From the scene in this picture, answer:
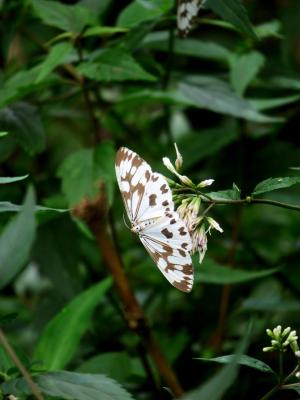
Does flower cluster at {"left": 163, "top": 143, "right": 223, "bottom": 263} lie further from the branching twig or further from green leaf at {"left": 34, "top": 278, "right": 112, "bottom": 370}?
green leaf at {"left": 34, "top": 278, "right": 112, "bottom": 370}

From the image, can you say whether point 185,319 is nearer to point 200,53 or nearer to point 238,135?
point 238,135

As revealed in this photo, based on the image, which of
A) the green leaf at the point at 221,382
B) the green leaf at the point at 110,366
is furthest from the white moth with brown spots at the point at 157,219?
the green leaf at the point at 110,366

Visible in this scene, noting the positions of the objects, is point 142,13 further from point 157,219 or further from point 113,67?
point 157,219

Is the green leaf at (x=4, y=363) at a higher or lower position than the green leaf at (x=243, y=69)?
lower

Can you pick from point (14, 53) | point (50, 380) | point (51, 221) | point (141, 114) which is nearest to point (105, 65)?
point (51, 221)

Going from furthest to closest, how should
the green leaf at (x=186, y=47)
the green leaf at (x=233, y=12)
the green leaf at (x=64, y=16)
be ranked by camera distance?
the green leaf at (x=186, y=47) < the green leaf at (x=64, y=16) < the green leaf at (x=233, y=12)

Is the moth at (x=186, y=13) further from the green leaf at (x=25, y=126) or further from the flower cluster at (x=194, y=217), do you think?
the green leaf at (x=25, y=126)
